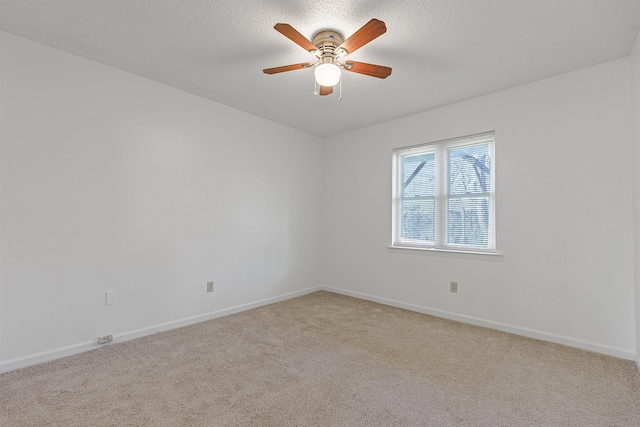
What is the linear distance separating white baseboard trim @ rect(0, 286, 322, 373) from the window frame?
1.97m

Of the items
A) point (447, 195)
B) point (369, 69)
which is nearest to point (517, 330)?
point (447, 195)

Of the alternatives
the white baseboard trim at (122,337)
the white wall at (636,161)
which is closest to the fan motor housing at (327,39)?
the white wall at (636,161)

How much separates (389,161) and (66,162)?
345 cm

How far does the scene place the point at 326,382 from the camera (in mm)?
2145

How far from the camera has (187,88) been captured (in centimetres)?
324

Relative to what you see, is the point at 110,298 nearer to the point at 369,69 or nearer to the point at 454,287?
the point at 369,69

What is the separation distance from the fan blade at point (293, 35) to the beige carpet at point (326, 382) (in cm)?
226

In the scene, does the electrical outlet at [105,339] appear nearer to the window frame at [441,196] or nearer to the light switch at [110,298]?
the light switch at [110,298]

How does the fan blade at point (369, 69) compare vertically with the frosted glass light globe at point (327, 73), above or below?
above

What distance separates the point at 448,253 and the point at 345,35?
2560 mm

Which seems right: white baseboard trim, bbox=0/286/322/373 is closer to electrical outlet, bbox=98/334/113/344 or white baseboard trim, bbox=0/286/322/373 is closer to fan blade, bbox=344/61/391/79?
electrical outlet, bbox=98/334/113/344

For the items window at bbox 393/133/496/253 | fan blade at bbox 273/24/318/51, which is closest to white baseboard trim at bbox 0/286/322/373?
window at bbox 393/133/496/253

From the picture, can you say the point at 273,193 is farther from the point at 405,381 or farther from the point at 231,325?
the point at 405,381

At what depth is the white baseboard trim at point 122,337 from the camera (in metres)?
2.29
